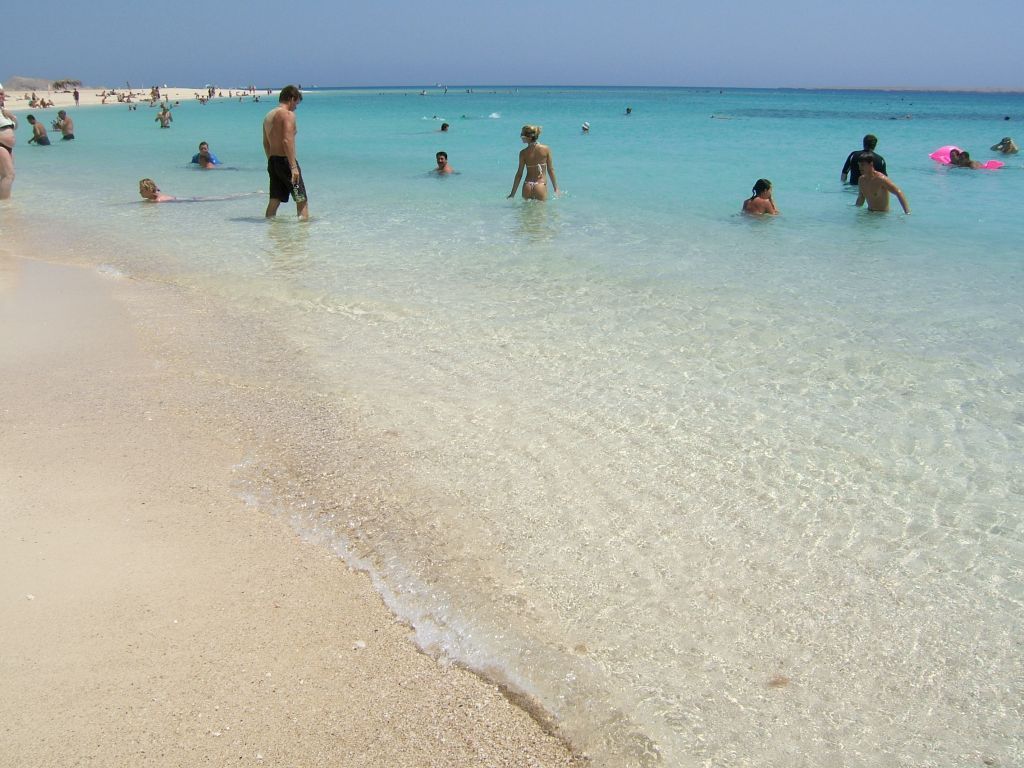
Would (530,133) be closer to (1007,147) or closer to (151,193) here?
(151,193)

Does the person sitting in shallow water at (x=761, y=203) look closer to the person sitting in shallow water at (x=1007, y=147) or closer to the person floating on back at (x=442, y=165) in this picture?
the person floating on back at (x=442, y=165)

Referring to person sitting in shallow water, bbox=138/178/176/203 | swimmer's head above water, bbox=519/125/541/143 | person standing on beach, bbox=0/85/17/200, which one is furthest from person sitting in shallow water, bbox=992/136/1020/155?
person standing on beach, bbox=0/85/17/200

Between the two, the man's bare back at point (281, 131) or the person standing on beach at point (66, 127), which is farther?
the person standing on beach at point (66, 127)

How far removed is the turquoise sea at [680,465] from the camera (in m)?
2.44

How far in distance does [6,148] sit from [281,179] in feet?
15.1

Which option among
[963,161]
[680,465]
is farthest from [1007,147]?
[680,465]

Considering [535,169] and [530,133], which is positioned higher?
[530,133]

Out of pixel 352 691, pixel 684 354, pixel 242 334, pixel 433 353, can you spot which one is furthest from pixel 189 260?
pixel 352 691

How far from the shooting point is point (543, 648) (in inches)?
101

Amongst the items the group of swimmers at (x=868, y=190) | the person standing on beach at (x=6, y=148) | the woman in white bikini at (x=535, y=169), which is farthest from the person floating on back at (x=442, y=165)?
the person standing on beach at (x=6, y=148)

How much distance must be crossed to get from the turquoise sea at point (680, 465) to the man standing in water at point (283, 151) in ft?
2.10

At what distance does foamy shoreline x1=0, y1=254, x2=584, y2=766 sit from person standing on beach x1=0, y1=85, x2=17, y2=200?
8848mm

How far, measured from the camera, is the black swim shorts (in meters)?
10.2

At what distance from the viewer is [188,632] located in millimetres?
2521
